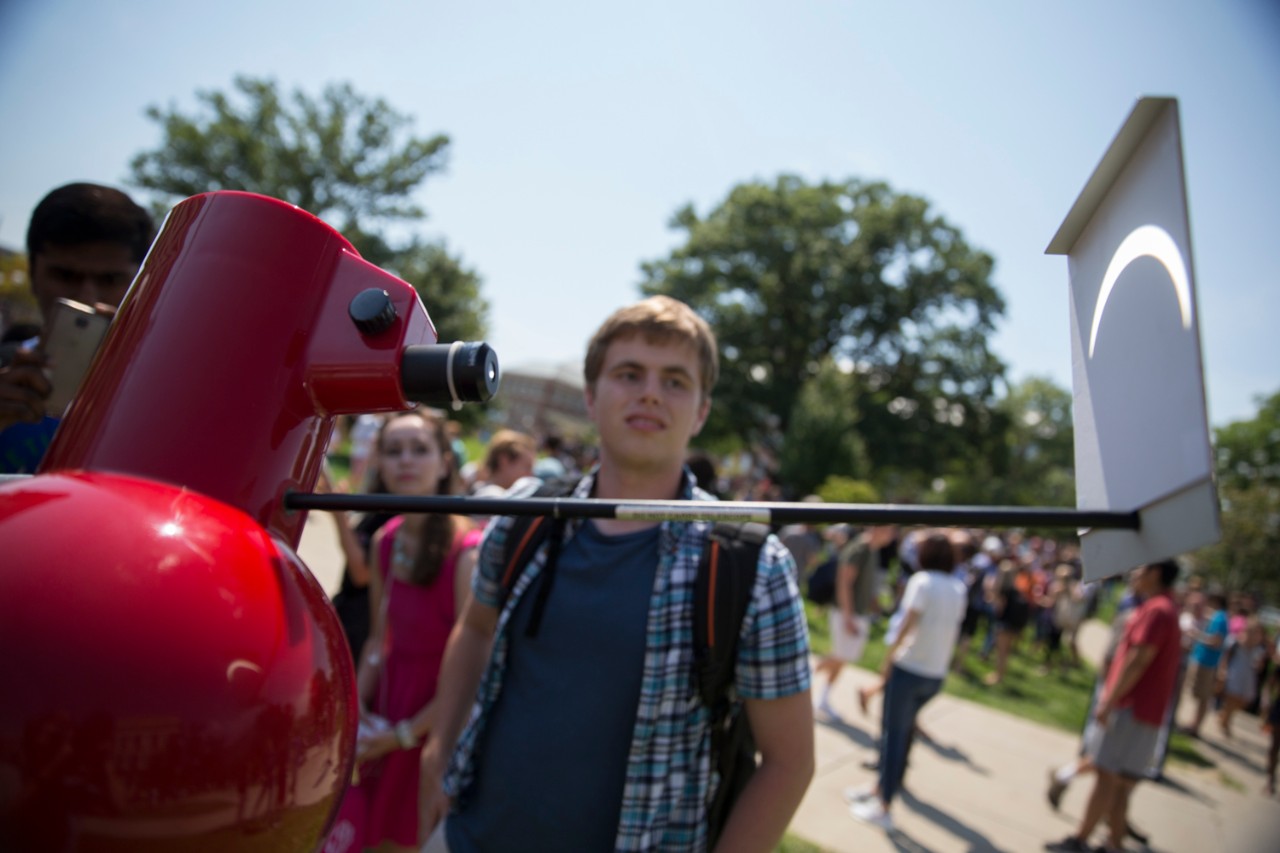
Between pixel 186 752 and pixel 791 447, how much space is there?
79.7ft

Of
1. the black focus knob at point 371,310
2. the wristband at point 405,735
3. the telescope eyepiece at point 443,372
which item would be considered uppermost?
the black focus knob at point 371,310

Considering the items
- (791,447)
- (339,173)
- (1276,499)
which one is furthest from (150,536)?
(1276,499)

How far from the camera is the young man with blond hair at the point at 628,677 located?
4.56 ft

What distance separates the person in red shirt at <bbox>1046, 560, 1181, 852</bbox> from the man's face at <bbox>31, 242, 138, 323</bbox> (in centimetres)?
580

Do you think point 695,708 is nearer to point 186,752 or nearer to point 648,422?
point 648,422

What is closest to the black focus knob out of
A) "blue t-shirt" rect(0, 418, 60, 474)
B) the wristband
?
"blue t-shirt" rect(0, 418, 60, 474)

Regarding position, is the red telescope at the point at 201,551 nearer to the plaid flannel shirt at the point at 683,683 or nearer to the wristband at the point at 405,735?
the plaid flannel shirt at the point at 683,683

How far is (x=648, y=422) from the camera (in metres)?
1.62

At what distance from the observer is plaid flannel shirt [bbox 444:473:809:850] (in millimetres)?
1382

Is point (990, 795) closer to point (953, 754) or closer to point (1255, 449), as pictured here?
point (953, 754)

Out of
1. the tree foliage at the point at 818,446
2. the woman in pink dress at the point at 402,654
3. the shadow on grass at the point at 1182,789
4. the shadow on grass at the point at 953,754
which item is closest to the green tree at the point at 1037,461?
the tree foliage at the point at 818,446

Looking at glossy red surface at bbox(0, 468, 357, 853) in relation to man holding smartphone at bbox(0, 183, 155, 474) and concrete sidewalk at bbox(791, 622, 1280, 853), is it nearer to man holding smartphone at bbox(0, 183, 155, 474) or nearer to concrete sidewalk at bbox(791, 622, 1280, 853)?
man holding smartphone at bbox(0, 183, 155, 474)

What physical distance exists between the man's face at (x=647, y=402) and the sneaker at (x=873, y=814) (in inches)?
163

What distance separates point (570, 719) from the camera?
1482mm
